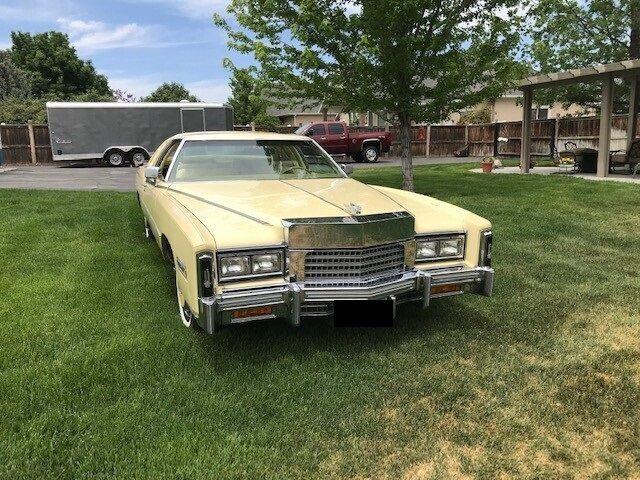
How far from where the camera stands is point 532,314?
441 cm

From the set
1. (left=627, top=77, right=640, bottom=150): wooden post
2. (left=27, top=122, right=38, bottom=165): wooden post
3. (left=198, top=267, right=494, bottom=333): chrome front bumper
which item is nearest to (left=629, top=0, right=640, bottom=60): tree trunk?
(left=627, top=77, right=640, bottom=150): wooden post

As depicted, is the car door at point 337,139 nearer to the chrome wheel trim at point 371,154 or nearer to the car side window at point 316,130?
the car side window at point 316,130

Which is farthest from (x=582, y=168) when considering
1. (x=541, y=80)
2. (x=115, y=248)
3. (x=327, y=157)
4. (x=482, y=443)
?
(x=482, y=443)

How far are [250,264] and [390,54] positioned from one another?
24.3 ft

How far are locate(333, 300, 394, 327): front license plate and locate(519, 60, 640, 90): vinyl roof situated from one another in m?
12.2

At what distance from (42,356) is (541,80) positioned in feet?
49.8

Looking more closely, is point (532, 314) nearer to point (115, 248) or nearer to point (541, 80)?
point (115, 248)

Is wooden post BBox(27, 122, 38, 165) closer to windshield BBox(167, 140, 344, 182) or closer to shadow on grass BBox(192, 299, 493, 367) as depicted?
windshield BBox(167, 140, 344, 182)

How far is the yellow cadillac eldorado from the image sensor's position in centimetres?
325

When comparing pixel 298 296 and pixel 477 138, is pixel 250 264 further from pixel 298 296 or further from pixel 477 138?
pixel 477 138

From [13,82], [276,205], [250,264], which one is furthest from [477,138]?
[13,82]

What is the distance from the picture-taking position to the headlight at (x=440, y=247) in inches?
150

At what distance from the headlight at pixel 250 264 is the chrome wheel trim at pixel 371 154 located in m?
20.3

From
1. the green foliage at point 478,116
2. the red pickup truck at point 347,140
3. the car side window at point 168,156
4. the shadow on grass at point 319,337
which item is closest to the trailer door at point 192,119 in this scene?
the red pickup truck at point 347,140
